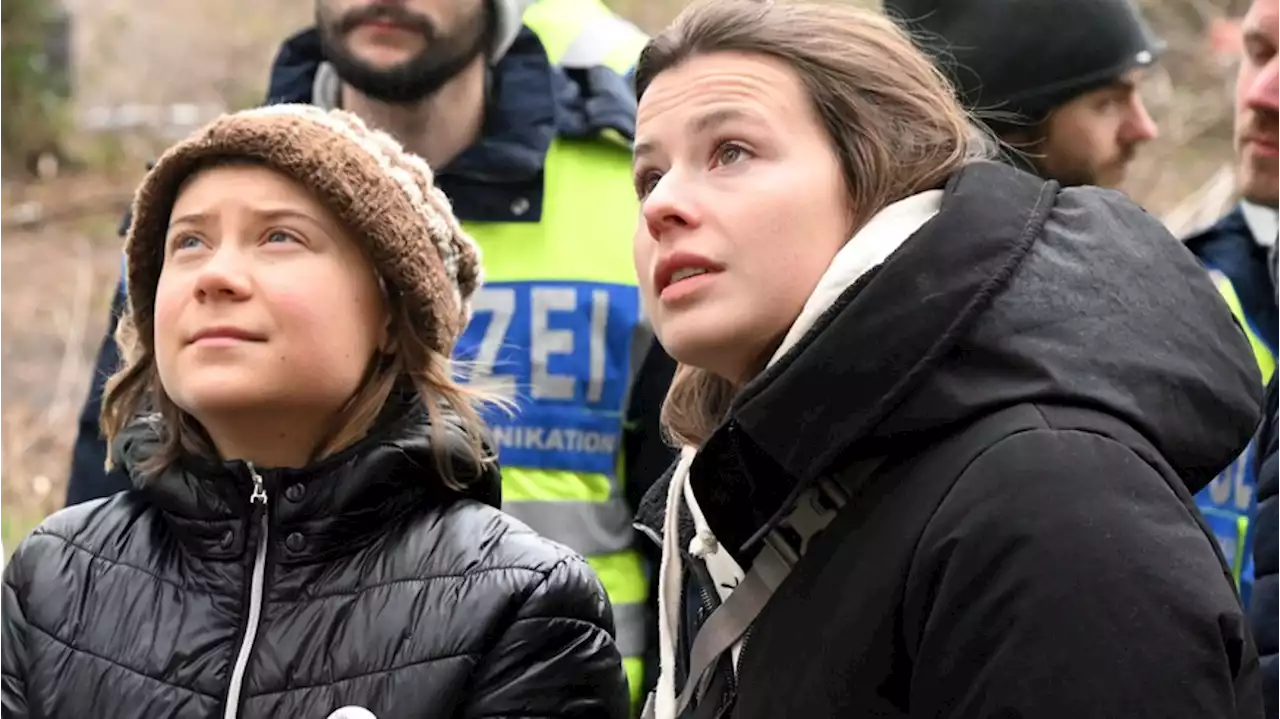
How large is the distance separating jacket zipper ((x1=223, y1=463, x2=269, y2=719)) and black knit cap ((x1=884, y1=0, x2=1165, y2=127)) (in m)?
1.98

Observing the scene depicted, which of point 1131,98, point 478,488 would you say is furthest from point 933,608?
point 1131,98

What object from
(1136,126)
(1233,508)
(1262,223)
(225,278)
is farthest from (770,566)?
(1136,126)

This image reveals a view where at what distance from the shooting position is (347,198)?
236 centimetres

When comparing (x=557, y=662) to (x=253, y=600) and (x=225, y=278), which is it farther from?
(x=225, y=278)

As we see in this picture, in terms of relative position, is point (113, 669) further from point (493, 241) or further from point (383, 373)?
point (493, 241)

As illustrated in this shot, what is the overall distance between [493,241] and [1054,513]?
76.5 inches

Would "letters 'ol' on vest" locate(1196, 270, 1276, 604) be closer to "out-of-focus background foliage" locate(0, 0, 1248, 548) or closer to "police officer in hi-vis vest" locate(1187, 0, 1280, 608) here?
"police officer in hi-vis vest" locate(1187, 0, 1280, 608)

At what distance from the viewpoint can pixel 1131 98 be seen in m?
3.75

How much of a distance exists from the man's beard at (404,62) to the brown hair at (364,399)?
91 centimetres

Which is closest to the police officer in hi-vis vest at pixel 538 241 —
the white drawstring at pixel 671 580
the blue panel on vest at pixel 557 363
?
the blue panel on vest at pixel 557 363

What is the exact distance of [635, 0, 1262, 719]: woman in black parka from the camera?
145 centimetres

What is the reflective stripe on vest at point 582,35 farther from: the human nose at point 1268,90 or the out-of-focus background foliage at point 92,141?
the out-of-focus background foliage at point 92,141

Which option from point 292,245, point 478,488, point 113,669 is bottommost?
point 113,669

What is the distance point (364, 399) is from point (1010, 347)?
3.71ft
